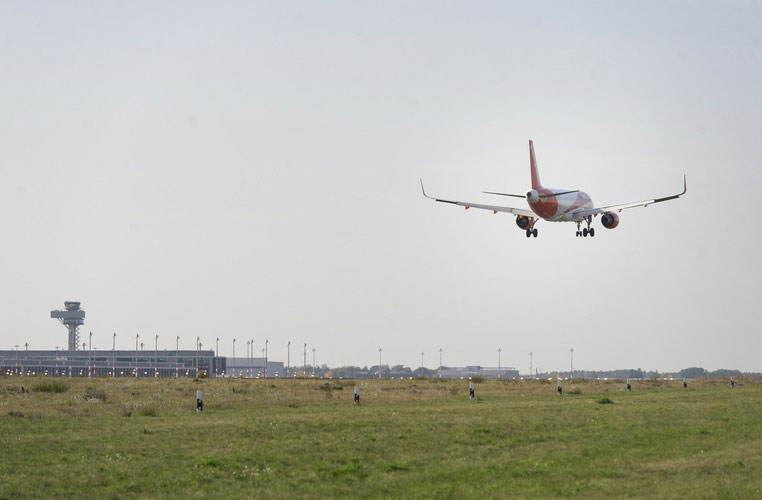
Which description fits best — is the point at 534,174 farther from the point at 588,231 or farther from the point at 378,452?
the point at 378,452

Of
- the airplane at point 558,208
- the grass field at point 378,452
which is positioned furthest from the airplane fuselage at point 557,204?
the grass field at point 378,452

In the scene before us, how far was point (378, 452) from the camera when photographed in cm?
2683

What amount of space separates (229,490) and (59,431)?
1363cm

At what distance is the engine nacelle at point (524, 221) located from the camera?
7838 cm

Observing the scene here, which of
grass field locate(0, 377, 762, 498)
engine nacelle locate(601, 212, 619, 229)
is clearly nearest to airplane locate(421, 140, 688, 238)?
engine nacelle locate(601, 212, 619, 229)

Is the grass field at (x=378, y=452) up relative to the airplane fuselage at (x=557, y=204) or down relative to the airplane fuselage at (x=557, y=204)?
down

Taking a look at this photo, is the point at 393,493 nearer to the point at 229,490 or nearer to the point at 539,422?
the point at 229,490

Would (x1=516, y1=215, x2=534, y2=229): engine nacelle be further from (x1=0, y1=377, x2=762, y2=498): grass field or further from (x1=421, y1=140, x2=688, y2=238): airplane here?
(x1=0, y1=377, x2=762, y2=498): grass field

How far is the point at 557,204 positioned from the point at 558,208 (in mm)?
506

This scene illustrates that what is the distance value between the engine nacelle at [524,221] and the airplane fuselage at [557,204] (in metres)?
1.81

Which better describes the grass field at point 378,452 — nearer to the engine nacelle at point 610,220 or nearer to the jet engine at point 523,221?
the engine nacelle at point 610,220

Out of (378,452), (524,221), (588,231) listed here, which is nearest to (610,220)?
(588,231)

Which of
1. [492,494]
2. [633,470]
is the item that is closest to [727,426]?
[633,470]

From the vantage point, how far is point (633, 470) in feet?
79.0
